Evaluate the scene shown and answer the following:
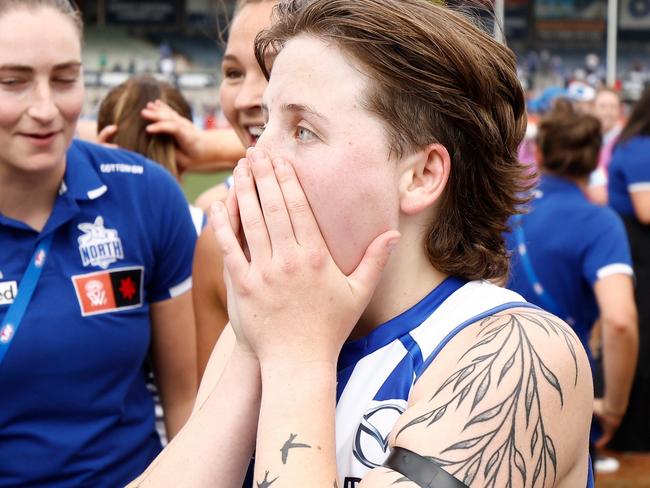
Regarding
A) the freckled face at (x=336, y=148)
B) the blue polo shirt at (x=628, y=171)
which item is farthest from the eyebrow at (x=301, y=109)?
the blue polo shirt at (x=628, y=171)

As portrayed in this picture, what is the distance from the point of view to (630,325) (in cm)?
404

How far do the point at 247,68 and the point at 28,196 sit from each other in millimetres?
705

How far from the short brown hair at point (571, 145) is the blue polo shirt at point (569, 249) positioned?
0.07 meters

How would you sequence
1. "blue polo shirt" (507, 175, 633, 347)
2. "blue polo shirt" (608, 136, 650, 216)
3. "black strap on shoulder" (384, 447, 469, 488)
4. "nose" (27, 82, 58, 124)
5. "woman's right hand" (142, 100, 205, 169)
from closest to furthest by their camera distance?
1. "black strap on shoulder" (384, 447, 469, 488)
2. "nose" (27, 82, 58, 124)
3. "woman's right hand" (142, 100, 205, 169)
4. "blue polo shirt" (507, 175, 633, 347)
5. "blue polo shirt" (608, 136, 650, 216)

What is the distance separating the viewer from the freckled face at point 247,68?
245 centimetres

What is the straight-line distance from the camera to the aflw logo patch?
2438mm

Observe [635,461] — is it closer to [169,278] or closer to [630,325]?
[630,325]

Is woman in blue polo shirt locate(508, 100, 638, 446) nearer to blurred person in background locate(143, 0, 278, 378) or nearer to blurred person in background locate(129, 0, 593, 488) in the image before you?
blurred person in background locate(143, 0, 278, 378)

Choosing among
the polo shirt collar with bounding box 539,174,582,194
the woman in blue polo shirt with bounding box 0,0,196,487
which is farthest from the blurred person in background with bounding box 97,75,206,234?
the polo shirt collar with bounding box 539,174,582,194

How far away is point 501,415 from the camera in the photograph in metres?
1.33

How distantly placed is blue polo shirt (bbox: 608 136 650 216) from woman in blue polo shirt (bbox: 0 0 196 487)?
3393 millimetres

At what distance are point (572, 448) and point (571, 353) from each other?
0.49 ft

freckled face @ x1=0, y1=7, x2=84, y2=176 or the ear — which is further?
freckled face @ x1=0, y1=7, x2=84, y2=176

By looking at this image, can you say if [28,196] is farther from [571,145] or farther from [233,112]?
[571,145]
